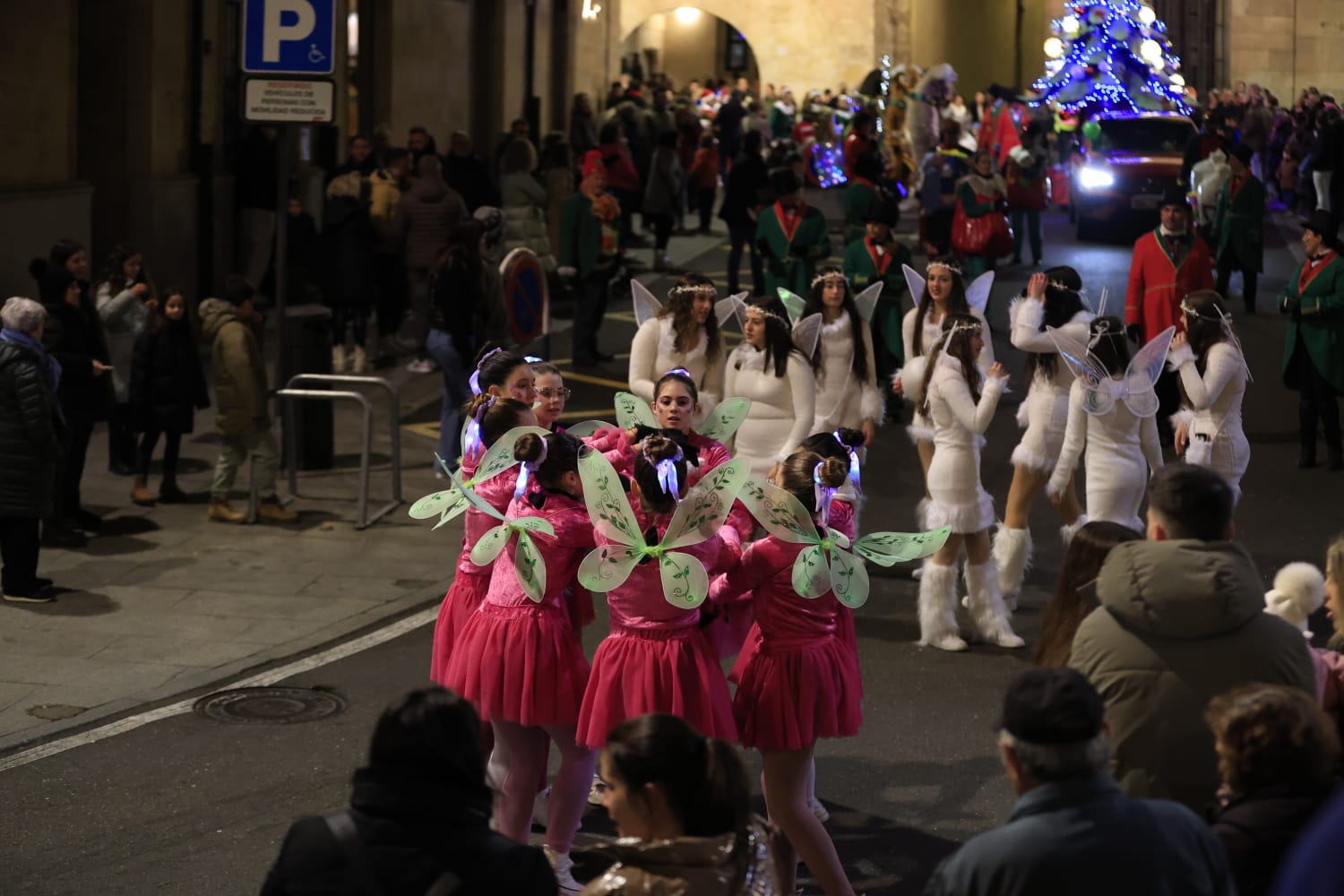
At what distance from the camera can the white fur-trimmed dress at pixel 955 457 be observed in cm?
966

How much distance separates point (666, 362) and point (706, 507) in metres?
4.00

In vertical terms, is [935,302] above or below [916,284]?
below

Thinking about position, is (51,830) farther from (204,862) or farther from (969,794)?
(969,794)

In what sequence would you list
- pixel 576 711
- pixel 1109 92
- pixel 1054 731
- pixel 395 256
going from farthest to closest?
pixel 1109 92, pixel 395 256, pixel 576 711, pixel 1054 731

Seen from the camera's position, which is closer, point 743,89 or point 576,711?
point 576,711

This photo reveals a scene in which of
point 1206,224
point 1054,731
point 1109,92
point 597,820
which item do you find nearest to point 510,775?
point 597,820

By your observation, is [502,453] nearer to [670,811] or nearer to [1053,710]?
[670,811]

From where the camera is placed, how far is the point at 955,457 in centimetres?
977

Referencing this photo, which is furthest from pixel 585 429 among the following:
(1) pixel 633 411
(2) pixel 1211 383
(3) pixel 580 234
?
(3) pixel 580 234

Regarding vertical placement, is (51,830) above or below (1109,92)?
below

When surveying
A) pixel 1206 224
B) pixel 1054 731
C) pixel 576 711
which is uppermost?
pixel 1206 224

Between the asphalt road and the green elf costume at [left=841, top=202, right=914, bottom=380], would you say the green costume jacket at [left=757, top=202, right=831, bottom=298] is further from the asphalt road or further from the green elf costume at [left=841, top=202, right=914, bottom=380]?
the asphalt road

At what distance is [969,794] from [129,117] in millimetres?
12984

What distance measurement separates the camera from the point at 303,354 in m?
13.7
